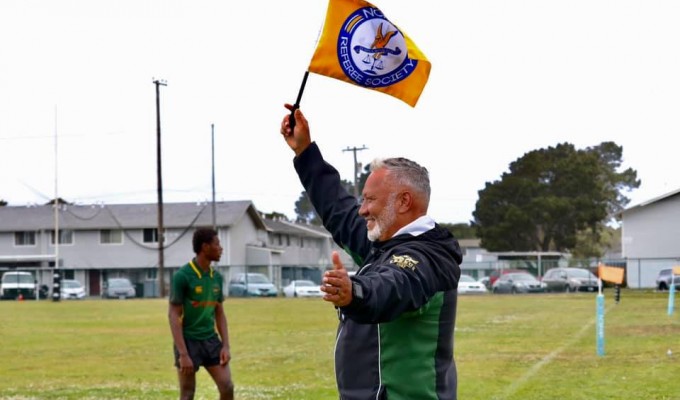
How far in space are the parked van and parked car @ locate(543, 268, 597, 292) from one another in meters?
29.3

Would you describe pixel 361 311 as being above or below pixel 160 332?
above

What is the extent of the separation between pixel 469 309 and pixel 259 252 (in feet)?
154

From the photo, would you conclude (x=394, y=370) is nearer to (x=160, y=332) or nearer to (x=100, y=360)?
(x=100, y=360)

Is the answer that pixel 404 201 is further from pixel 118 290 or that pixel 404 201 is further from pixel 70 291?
pixel 70 291

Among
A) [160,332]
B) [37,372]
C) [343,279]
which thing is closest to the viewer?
[343,279]

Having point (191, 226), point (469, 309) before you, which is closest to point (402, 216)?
point (469, 309)

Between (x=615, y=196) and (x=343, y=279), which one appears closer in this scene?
(x=343, y=279)

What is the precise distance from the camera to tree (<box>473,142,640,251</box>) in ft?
253

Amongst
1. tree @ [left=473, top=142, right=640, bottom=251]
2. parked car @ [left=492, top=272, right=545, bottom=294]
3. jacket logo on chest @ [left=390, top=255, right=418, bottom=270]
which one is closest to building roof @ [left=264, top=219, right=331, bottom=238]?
tree @ [left=473, top=142, right=640, bottom=251]

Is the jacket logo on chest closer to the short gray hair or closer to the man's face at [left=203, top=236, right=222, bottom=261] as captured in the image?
the short gray hair

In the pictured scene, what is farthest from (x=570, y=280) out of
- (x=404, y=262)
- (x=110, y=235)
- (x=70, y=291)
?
(x=404, y=262)

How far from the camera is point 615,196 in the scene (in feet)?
305

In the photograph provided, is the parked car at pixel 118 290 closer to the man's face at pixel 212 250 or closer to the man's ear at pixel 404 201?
the man's face at pixel 212 250

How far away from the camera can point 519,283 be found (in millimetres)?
52500
